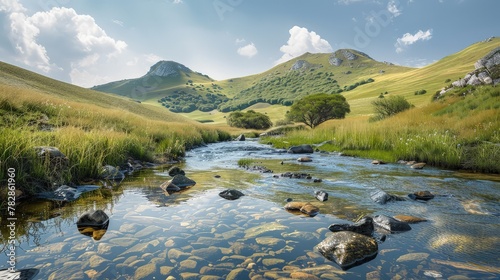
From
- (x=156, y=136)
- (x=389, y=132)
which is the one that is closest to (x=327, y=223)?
(x=389, y=132)

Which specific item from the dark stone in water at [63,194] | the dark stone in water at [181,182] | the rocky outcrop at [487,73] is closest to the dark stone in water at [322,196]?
the dark stone in water at [181,182]

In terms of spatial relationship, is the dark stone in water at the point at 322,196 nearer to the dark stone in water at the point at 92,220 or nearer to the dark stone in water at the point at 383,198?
the dark stone in water at the point at 383,198

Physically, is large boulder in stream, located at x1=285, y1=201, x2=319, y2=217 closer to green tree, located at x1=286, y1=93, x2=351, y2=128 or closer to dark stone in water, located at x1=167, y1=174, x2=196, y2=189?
dark stone in water, located at x1=167, y1=174, x2=196, y2=189

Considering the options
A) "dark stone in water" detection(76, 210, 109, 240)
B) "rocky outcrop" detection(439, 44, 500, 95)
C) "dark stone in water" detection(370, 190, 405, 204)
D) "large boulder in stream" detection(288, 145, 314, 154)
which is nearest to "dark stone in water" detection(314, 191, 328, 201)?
"dark stone in water" detection(370, 190, 405, 204)

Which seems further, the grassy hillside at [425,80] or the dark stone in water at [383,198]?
the grassy hillside at [425,80]

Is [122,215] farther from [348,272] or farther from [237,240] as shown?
[348,272]

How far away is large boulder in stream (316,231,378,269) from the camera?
3.88 m

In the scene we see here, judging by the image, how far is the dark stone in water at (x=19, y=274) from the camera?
129 inches

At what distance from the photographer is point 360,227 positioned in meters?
4.89

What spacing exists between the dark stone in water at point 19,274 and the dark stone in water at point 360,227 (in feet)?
14.7

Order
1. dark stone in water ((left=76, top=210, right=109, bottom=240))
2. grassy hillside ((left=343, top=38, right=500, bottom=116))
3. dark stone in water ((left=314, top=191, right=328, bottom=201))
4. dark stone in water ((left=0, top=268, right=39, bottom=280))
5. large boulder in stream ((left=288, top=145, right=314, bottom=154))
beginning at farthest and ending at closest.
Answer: grassy hillside ((left=343, top=38, right=500, bottom=116)), large boulder in stream ((left=288, top=145, right=314, bottom=154)), dark stone in water ((left=314, top=191, right=328, bottom=201)), dark stone in water ((left=76, top=210, right=109, bottom=240)), dark stone in water ((left=0, top=268, right=39, bottom=280))

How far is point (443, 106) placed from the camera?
1005 inches

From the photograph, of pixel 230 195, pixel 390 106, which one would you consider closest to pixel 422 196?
pixel 230 195

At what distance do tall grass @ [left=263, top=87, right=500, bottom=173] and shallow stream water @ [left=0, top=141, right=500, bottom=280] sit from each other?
14.9ft
